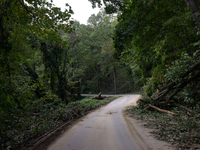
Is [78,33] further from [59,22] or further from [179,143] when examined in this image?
[179,143]

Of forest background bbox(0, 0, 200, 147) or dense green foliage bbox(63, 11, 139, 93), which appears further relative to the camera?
dense green foliage bbox(63, 11, 139, 93)

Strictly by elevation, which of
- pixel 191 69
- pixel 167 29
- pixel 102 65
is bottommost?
pixel 191 69

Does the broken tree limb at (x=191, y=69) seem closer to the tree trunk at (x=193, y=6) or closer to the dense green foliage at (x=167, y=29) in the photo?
the dense green foliage at (x=167, y=29)

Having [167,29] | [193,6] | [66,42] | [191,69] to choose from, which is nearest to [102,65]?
[167,29]

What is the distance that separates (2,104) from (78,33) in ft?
50.2

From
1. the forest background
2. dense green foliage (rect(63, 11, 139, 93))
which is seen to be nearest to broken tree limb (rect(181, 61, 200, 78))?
the forest background

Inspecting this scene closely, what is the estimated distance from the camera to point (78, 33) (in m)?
18.2

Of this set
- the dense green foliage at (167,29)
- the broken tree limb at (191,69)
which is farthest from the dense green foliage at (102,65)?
the broken tree limb at (191,69)

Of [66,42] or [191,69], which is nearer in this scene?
[66,42]

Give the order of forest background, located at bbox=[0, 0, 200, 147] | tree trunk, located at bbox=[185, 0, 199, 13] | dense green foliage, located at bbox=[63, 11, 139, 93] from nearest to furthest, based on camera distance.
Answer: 1. forest background, located at bbox=[0, 0, 200, 147]
2. tree trunk, located at bbox=[185, 0, 199, 13]
3. dense green foliage, located at bbox=[63, 11, 139, 93]

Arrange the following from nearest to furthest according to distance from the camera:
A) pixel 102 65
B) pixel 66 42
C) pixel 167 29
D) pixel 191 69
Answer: pixel 66 42 → pixel 191 69 → pixel 167 29 → pixel 102 65

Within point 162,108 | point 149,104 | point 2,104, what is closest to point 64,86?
point 149,104

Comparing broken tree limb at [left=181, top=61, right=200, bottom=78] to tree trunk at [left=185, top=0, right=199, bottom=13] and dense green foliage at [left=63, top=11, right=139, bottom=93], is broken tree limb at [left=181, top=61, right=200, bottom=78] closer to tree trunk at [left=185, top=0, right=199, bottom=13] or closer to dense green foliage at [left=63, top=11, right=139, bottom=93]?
tree trunk at [left=185, top=0, right=199, bottom=13]

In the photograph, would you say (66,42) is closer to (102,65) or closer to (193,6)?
(193,6)
